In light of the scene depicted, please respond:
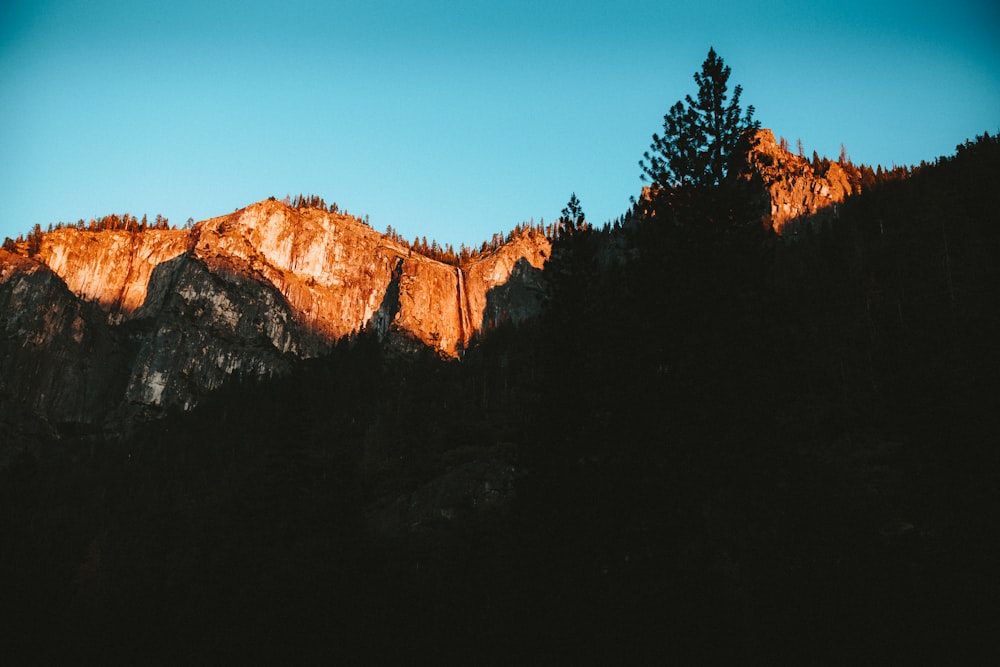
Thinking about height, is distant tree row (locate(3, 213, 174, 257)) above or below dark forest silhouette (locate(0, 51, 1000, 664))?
above

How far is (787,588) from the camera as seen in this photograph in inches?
534

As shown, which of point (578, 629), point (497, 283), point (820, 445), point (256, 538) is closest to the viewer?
point (578, 629)

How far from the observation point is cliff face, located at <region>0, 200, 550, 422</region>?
142000mm

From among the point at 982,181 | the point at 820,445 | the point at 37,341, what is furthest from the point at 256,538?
the point at 37,341

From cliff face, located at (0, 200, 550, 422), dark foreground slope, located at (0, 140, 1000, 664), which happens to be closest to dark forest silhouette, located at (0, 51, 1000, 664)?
dark foreground slope, located at (0, 140, 1000, 664)

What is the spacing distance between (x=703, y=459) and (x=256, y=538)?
2833cm

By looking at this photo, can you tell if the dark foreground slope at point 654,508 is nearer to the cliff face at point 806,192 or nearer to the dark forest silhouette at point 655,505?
the dark forest silhouette at point 655,505

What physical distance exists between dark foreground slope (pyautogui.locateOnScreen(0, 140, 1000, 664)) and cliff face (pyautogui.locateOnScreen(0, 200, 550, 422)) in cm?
7862

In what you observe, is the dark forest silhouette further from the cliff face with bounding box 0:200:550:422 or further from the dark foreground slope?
the cliff face with bounding box 0:200:550:422

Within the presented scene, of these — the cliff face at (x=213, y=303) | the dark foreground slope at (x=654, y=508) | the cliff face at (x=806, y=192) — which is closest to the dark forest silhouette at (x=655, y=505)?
the dark foreground slope at (x=654, y=508)

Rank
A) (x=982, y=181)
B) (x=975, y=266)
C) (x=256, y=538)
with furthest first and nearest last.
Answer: (x=982, y=181) → (x=975, y=266) → (x=256, y=538)

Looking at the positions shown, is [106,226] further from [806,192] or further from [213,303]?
[806,192]

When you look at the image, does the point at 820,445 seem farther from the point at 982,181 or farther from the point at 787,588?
the point at 982,181

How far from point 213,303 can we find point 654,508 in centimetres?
15420
